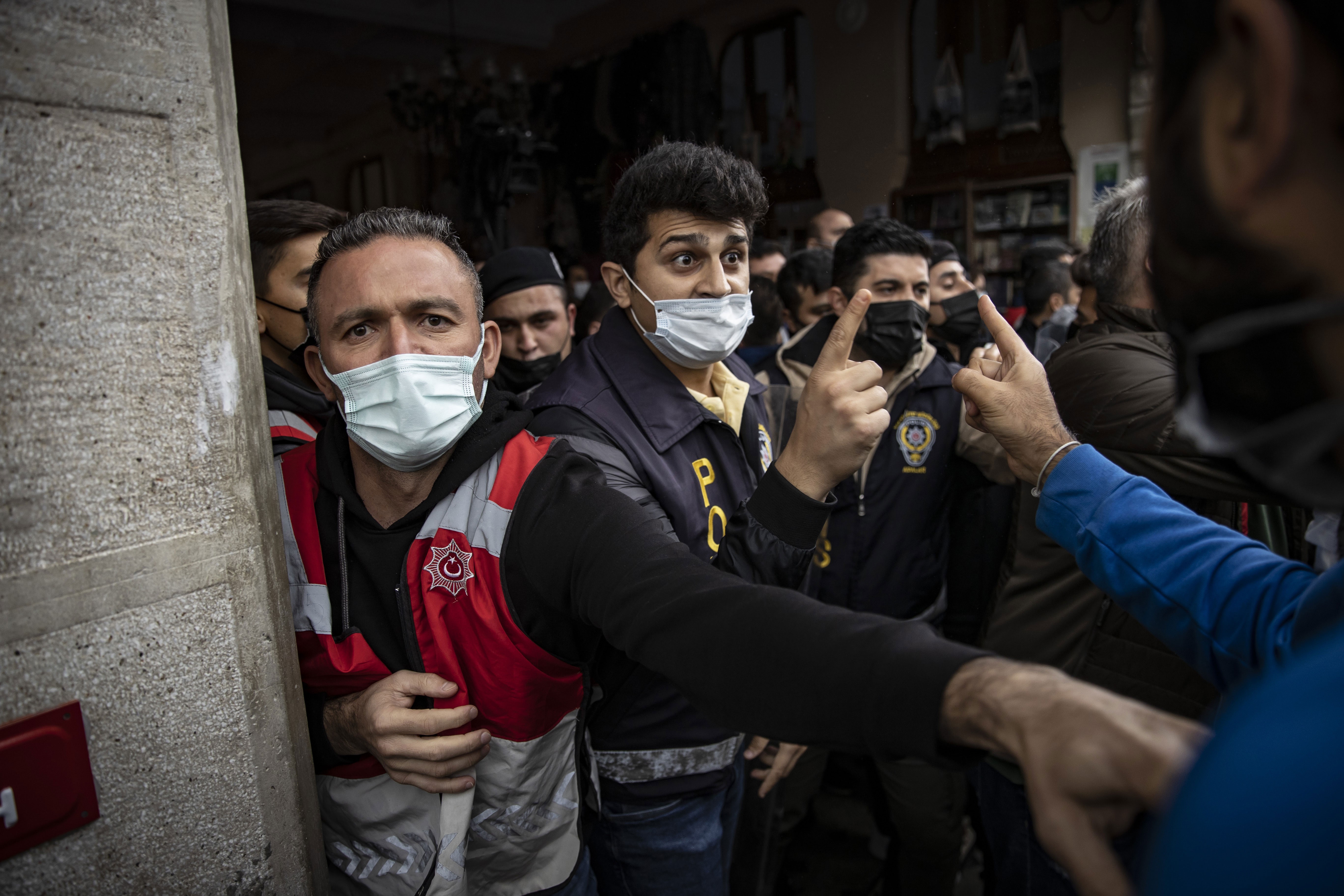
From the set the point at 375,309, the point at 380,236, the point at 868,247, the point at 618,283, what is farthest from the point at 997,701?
the point at 868,247

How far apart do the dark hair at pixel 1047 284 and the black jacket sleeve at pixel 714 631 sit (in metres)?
4.34

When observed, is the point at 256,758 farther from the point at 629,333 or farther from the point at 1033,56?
the point at 1033,56

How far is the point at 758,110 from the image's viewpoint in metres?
8.61

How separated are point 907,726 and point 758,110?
896 cm

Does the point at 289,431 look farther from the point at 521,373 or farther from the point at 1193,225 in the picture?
the point at 1193,225

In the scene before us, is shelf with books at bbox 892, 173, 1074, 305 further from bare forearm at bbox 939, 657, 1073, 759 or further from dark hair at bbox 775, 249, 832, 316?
bare forearm at bbox 939, 657, 1073, 759

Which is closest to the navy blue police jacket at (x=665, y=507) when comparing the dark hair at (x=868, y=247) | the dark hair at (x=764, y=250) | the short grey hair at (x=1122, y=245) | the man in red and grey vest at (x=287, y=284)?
the man in red and grey vest at (x=287, y=284)

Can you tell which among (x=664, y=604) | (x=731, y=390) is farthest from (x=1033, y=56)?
(x=664, y=604)

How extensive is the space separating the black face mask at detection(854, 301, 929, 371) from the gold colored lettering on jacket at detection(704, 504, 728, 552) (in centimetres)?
115

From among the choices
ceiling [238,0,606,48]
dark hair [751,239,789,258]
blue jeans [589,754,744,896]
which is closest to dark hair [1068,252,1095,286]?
dark hair [751,239,789,258]

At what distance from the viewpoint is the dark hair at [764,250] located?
466 cm

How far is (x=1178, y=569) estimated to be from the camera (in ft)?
3.65

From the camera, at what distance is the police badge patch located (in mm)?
2539

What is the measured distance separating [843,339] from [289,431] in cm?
135
